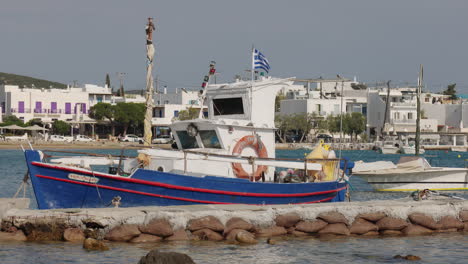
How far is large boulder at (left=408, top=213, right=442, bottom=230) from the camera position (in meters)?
20.5

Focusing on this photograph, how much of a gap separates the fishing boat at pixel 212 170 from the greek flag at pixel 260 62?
548 mm

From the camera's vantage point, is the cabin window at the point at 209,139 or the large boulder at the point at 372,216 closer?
the large boulder at the point at 372,216

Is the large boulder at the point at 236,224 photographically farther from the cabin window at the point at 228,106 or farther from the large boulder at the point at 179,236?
the cabin window at the point at 228,106

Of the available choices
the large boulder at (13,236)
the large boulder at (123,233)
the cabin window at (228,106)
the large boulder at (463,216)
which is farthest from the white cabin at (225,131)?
the large boulder at (463,216)

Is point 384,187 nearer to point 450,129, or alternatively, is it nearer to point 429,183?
point 429,183

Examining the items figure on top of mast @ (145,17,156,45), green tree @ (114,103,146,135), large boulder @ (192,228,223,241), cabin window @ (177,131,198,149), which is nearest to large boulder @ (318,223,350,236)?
large boulder @ (192,228,223,241)

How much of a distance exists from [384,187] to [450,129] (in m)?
83.6

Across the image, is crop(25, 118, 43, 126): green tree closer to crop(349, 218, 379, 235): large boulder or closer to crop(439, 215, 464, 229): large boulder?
crop(349, 218, 379, 235): large boulder

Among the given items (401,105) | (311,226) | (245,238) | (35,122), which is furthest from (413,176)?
(401,105)

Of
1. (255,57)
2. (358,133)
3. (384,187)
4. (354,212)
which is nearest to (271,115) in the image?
(255,57)

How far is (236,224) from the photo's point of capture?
61.3ft

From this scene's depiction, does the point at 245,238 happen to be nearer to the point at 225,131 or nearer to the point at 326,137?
the point at 225,131

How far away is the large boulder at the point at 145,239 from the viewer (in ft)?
59.2

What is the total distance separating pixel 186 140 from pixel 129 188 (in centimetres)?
362
